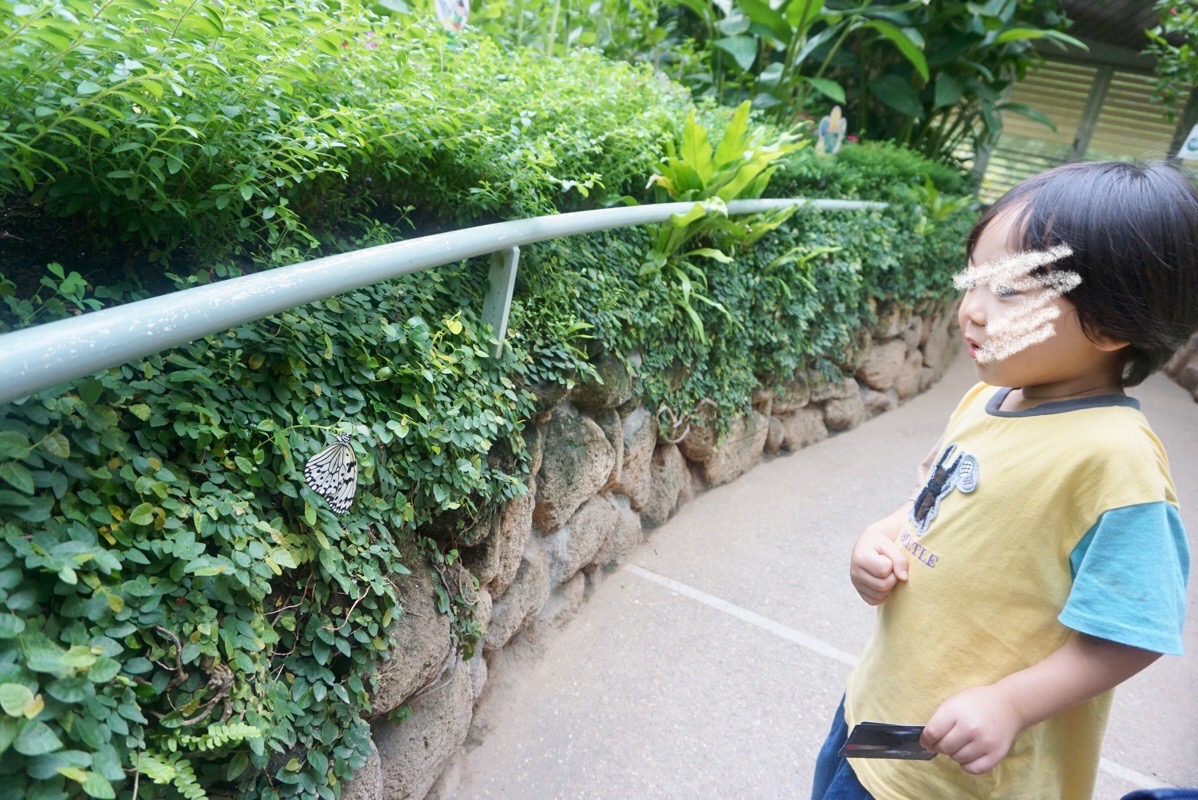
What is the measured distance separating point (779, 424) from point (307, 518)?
→ 3118 mm

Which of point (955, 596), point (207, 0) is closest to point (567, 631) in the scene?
point (955, 596)

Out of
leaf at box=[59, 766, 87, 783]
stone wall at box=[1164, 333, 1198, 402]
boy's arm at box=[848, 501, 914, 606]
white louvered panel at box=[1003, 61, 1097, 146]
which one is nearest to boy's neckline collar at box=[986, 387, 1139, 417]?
boy's arm at box=[848, 501, 914, 606]

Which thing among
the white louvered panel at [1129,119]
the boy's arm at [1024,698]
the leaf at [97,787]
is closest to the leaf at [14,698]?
the leaf at [97,787]

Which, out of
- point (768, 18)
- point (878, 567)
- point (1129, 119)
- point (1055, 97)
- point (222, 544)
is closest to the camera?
point (222, 544)

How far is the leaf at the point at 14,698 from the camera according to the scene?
750 millimetres

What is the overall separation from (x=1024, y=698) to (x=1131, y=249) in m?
0.61

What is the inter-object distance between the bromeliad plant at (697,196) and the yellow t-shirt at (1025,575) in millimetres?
1548

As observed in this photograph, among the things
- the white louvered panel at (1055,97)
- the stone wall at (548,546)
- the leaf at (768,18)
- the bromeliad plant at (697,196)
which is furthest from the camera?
the white louvered panel at (1055,97)

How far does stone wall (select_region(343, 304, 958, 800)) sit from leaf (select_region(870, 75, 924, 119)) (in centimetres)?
303

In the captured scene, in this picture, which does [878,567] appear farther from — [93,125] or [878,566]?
[93,125]

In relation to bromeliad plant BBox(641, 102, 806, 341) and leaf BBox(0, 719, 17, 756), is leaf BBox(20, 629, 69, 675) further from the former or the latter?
bromeliad plant BBox(641, 102, 806, 341)

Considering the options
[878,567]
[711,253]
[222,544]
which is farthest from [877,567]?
[711,253]

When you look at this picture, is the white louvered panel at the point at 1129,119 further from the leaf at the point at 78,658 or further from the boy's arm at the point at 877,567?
the leaf at the point at 78,658

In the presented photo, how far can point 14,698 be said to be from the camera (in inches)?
29.8
